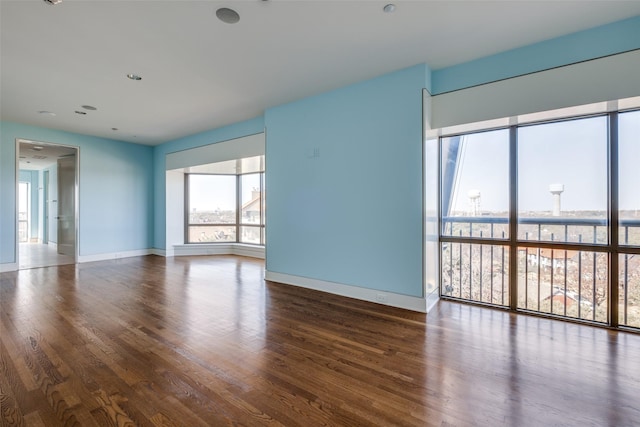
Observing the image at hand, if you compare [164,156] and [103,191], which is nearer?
[103,191]

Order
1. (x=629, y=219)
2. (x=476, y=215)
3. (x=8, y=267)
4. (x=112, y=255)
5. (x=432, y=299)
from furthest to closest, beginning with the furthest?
(x=112, y=255), (x=8, y=267), (x=476, y=215), (x=432, y=299), (x=629, y=219)

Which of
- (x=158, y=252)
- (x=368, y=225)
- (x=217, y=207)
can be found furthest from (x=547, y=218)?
(x=158, y=252)

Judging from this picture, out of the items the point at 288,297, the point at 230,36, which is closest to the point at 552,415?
the point at 288,297

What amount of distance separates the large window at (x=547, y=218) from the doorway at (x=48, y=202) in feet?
25.0

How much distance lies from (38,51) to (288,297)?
3810 millimetres

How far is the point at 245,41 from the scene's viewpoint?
279 cm

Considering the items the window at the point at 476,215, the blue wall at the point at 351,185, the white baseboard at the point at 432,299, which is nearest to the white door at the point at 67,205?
the blue wall at the point at 351,185

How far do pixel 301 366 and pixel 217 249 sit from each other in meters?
5.88

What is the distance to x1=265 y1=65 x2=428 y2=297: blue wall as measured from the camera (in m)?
3.32

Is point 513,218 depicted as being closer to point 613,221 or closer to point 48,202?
point 613,221

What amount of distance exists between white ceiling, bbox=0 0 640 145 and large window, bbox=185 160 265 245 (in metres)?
3.44

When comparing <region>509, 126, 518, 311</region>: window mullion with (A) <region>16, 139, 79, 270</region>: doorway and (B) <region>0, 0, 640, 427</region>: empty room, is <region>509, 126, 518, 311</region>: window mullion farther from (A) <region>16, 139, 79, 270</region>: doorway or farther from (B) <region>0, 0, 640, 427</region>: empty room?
(A) <region>16, 139, 79, 270</region>: doorway

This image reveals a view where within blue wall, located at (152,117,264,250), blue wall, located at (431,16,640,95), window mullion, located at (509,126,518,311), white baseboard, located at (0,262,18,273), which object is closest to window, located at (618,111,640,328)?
blue wall, located at (431,16,640,95)

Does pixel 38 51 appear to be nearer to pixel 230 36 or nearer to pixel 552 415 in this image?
pixel 230 36
